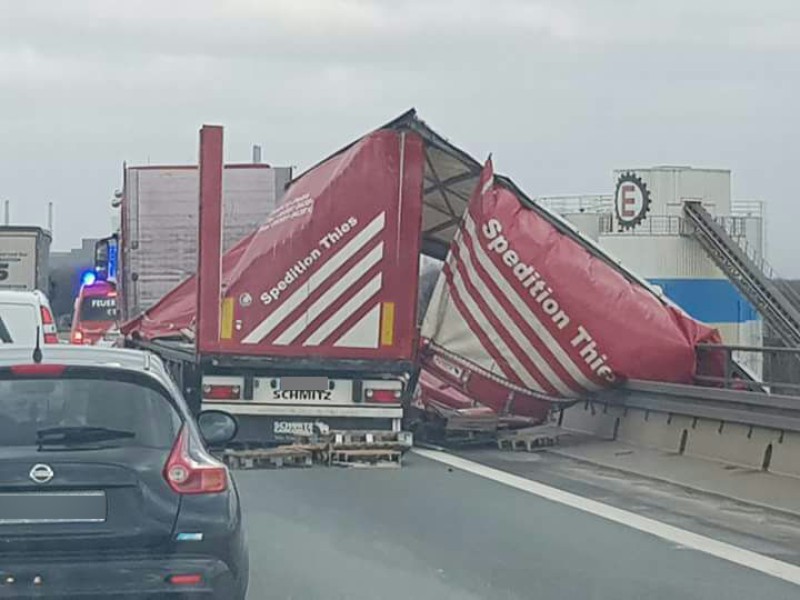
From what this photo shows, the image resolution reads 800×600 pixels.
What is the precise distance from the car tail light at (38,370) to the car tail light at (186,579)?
1.07m

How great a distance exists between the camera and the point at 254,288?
16.4 m

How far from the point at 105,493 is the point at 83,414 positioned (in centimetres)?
41

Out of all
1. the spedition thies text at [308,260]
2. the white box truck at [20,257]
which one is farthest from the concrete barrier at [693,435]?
the white box truck at [20,257]

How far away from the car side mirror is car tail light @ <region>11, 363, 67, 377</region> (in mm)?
1452

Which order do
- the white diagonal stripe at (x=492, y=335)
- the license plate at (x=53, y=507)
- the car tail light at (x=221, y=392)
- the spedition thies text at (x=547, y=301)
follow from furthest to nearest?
the white diagonal stripe at (x=492, y=335), the spedition thies text at (x=547, y=301), the car tail light at (x=221, y=392), the license plate at (x=53, y=507)

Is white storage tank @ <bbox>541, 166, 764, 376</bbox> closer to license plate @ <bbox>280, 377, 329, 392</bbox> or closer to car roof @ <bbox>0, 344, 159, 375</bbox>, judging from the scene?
license plate @ <bbox>280, 377, 329, 392</bbox>

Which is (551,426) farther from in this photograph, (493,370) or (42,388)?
(42,388)

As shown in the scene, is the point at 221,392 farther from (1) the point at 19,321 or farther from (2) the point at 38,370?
(2) the point at 38,370

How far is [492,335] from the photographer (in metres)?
17.3

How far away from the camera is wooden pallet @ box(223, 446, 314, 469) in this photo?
1550 centimetres

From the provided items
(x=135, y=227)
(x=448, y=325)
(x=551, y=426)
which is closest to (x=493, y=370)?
(x=448, y=325)

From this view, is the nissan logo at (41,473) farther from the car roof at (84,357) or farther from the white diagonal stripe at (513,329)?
the white diagonal stripe at (513,329)

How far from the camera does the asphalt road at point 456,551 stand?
916cm

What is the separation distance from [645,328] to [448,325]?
2234mm
